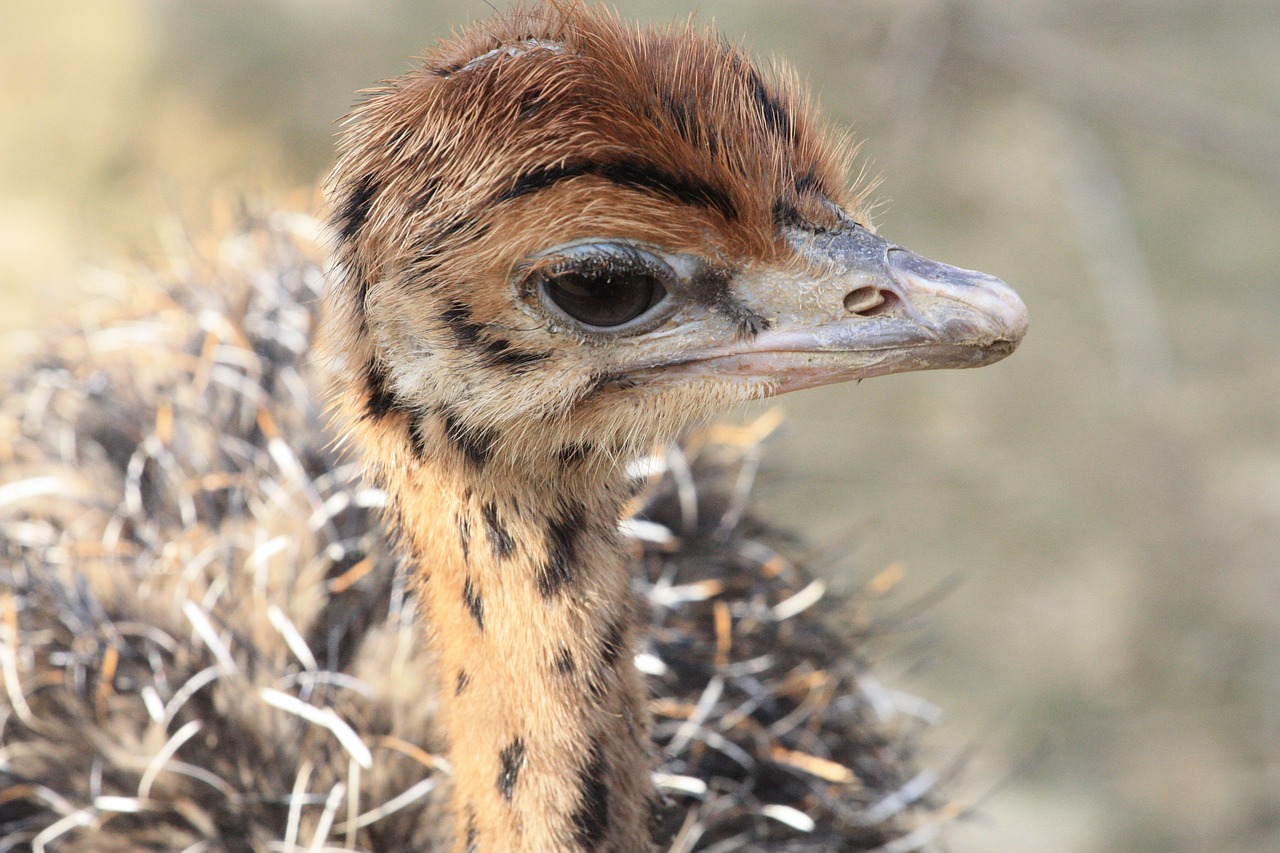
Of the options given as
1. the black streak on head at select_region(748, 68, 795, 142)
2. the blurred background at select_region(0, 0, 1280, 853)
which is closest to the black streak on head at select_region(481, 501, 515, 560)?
the black streak on head at select_region(748, 68, 795, 142)

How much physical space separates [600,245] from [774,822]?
140cm

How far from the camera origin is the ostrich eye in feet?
5.59

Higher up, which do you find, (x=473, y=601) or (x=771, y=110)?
(x=771, y=110)

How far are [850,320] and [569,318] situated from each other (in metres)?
0.38

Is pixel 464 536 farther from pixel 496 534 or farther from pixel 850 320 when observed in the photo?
pixel 850 320

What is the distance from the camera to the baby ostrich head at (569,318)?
170 cm

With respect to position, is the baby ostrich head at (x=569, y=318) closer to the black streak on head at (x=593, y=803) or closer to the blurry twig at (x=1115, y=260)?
the black streak on head at (x=593, y=803)

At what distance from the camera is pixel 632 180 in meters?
Result: 1.71

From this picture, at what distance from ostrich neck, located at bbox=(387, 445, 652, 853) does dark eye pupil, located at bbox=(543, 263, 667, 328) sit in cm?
22

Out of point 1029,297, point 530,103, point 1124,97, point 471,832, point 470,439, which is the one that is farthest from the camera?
point 1124,97

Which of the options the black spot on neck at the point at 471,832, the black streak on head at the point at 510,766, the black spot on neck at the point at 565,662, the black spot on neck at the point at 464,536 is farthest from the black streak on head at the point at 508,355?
the black spot on neck at the point at 471,832

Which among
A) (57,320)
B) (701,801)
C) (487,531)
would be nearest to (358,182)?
(487,531)

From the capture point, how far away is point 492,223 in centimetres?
169

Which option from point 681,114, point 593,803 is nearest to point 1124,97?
point 681,114
